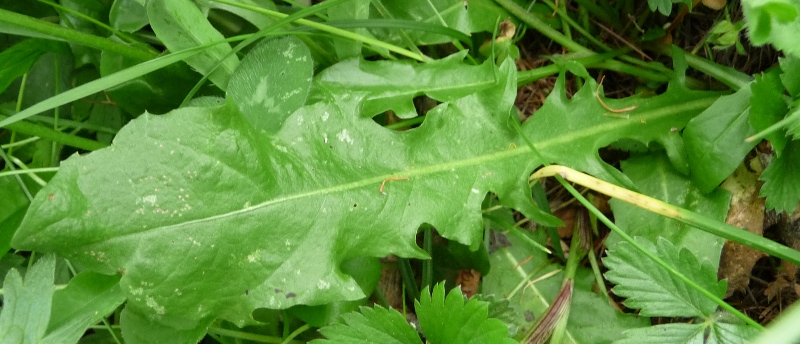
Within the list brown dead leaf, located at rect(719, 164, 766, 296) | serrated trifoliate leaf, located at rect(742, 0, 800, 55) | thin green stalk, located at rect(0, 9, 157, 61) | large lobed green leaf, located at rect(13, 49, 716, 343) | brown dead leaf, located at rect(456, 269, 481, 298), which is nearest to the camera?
serrated trifoliate leaf, located at rect(742, 0, 800, 55)

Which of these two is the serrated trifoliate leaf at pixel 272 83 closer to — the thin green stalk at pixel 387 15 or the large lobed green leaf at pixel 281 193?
the large lobed green leaf at pixel 281 193

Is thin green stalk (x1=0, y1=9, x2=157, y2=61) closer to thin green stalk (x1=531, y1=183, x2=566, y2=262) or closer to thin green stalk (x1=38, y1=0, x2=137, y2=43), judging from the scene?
thin green stalk (x1=38, y1=0, x2=137, y2=43)

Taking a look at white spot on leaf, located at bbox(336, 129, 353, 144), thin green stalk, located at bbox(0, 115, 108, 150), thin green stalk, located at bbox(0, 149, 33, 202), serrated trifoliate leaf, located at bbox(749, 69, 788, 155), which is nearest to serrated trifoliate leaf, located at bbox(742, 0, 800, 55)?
serrated trifoliate leaf, located at bbox(749, 69, 788, 155)

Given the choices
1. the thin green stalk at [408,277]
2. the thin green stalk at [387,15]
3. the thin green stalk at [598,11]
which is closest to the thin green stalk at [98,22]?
the thin green stalk at [387,15]

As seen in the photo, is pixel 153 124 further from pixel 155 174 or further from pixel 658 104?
pixel 658 104

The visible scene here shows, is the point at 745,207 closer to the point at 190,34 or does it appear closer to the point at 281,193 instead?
the point at 281,193
